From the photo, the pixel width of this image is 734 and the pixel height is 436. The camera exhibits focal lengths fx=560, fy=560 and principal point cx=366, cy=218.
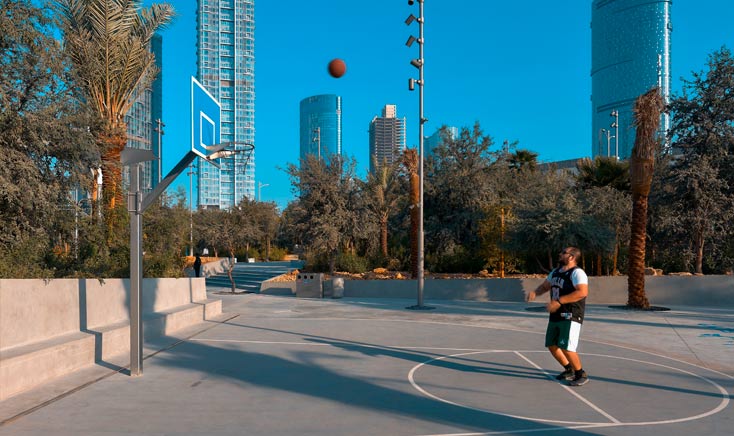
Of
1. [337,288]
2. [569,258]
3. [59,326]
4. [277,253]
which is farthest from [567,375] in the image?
[277,253]

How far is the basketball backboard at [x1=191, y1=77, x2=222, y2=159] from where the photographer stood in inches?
362

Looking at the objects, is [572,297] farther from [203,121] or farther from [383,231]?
[383,231]

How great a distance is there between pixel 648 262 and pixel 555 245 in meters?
7.97

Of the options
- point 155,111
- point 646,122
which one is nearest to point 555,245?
point 646,122

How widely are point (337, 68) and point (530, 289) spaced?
10.7 metres

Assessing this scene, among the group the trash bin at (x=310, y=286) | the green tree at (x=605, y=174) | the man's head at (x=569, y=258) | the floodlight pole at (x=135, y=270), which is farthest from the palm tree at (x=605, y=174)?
the floodlight pole at (x=135, y=270)

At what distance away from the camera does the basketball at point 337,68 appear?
18438mm

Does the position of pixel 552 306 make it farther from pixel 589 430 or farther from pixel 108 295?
pixel 108 295

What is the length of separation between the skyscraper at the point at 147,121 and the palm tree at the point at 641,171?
15270 mm

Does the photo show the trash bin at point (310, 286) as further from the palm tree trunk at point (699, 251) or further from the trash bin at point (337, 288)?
the palm tree trunk at point (699, 251)

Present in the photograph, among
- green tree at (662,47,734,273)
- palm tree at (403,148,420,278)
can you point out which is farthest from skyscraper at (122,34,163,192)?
green tree at (662,47,734,273)

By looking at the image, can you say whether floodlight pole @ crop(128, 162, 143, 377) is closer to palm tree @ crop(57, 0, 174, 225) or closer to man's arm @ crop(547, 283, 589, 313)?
man's arm @ crop(547, 283, 589, 313)

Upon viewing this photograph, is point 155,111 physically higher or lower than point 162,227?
higher

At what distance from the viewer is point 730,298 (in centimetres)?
1898
